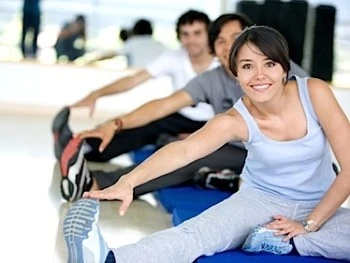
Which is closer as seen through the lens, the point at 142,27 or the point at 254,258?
the point at 254,258

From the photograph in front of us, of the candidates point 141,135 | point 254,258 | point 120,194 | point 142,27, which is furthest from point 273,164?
point 142,27

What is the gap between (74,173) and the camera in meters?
3.80

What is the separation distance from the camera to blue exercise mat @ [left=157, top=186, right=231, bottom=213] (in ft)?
11.7

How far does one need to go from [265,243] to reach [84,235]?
0.67m

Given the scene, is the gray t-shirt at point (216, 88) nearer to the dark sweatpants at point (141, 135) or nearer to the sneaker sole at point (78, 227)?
the dark sweatpants at point (141, 135)

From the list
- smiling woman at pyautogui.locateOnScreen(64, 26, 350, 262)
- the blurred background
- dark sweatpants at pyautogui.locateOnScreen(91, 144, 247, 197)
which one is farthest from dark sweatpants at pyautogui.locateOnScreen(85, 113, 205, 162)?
the blurred background

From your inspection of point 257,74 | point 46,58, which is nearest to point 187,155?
point 257,74

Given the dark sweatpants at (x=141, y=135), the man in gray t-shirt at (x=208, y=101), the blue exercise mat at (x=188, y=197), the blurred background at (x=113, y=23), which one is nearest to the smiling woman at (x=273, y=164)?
the blue exercise mat at (x=188, y=197)

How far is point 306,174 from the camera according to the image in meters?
2.79

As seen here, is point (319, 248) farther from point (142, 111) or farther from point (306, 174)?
point (142, 111)

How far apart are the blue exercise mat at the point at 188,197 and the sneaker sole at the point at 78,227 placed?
3.84 ft

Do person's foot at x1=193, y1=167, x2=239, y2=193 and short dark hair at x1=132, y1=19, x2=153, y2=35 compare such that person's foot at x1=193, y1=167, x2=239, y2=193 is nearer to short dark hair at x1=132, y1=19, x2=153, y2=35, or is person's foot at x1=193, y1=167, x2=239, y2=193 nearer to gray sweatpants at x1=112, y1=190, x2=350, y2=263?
gray sweatpants at x1=112, y1=190, x2=350, y2=263

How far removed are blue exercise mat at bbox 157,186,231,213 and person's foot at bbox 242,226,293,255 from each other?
77 cm

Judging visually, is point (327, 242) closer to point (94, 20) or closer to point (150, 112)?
point (150, 112)
